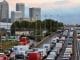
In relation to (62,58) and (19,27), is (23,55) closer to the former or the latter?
(62,58)

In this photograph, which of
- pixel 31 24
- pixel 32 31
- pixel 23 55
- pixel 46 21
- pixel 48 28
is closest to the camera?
pixel 23 55

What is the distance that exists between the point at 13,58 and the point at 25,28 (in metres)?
28.2

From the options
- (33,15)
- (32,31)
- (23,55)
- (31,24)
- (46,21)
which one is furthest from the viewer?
(33,15)

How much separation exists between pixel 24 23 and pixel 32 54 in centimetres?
2989

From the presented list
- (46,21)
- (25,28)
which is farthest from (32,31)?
(46,21)

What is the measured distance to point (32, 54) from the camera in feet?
40.8

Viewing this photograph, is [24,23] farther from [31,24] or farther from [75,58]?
[75,58]

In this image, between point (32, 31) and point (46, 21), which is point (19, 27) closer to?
point (32, 31)

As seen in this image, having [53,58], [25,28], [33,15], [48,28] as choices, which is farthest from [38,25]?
[53,58]

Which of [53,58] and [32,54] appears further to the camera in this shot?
[53,58]

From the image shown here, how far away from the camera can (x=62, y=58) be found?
14703mm

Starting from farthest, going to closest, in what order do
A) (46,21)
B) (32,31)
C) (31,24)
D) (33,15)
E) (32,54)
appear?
1. (33,15)
2. (46,21)
3. (31,24)
4. (32,31)
5. (32,54)

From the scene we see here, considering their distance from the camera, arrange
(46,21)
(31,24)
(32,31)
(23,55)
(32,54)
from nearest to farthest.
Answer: (32,54) < (23,55) < (32,31) < (31,24) < (46,21)

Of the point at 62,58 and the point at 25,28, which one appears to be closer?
the point at 62,58
